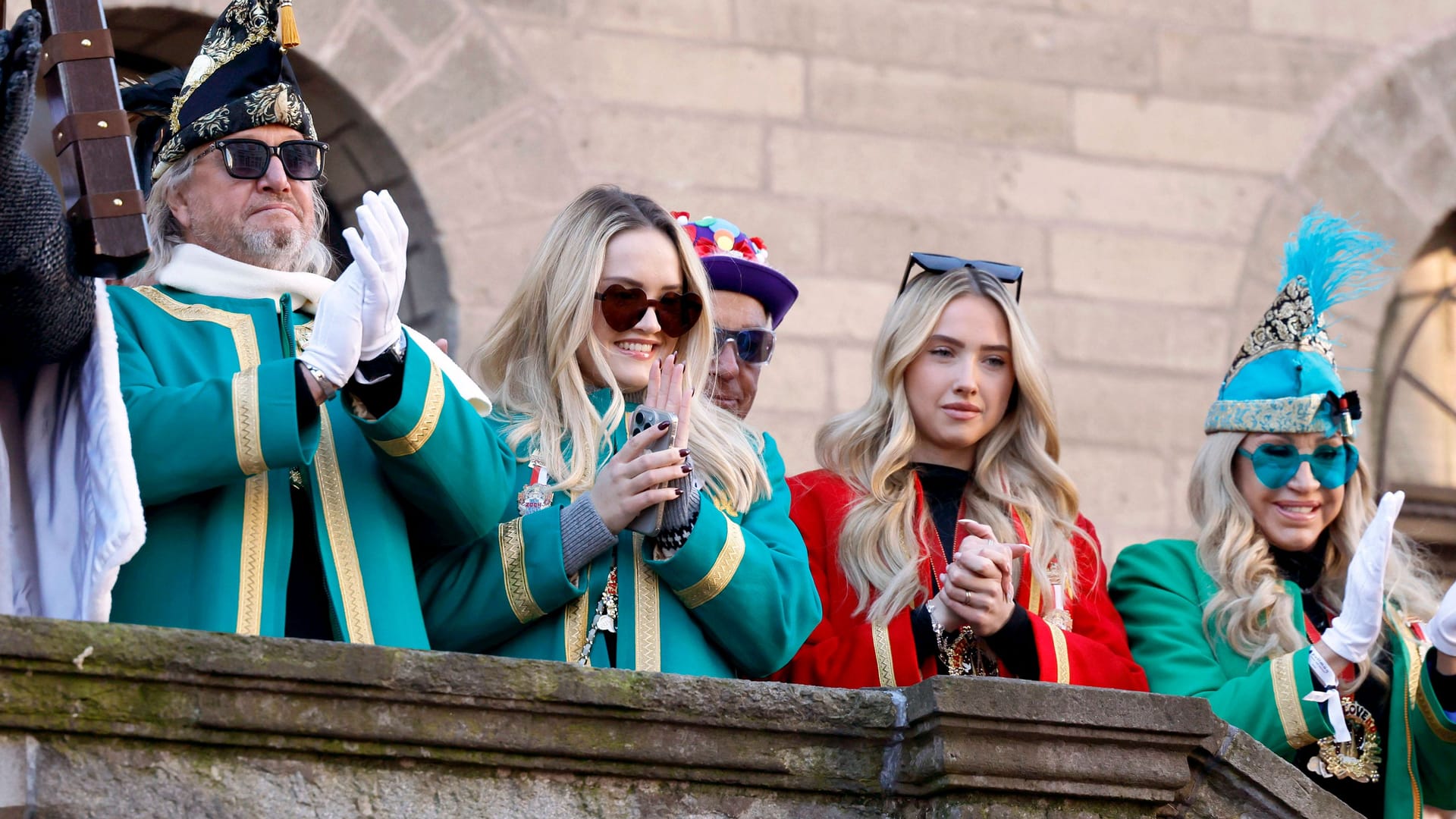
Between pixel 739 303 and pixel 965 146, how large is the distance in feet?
6.60

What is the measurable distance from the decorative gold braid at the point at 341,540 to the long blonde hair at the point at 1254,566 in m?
1.88

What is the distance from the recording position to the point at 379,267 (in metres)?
3.26

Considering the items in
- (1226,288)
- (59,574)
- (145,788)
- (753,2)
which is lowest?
(145,788)

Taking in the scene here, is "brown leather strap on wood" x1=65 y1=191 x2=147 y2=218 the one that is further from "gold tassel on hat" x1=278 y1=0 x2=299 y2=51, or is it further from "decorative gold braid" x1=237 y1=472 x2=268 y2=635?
"gold tassel on hat" x1=278 y1=0 x2=299 y2=51

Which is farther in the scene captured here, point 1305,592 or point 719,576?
point 1305,592

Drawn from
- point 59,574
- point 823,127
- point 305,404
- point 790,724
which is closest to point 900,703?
point 790,724

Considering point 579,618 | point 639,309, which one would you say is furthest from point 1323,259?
point 579,618

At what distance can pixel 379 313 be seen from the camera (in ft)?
10.7

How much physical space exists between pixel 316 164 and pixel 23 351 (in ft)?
2.74

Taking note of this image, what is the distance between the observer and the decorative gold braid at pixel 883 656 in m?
3.84

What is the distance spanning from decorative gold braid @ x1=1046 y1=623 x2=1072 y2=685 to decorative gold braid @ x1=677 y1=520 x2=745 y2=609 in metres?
0.71

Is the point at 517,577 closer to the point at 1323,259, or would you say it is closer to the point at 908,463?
the point at 908,463

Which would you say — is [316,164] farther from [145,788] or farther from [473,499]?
[145,788]

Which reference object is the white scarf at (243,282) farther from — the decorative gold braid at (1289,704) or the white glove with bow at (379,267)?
the decorative gold braid at (1289,704)
